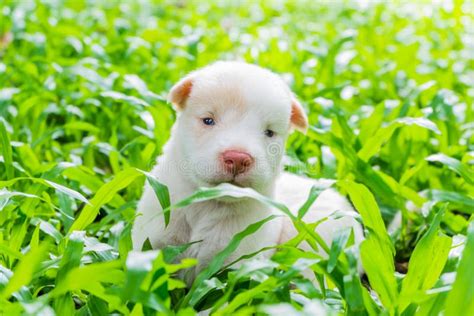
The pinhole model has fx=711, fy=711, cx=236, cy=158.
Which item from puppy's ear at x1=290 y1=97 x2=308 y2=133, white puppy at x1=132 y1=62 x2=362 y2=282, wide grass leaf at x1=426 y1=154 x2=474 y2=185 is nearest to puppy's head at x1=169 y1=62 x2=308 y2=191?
white puppy at x1=132 y1=62 x2=362 y2=282

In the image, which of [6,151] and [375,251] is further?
[6,151]

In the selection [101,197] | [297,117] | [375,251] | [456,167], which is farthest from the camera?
[456,167]

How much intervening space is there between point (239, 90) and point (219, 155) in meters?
0.35

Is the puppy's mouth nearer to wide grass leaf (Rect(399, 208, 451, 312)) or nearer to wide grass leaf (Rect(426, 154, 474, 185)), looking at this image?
wide grass leaf (Rect(399, 208, 451, 312))

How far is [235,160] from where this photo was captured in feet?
9.27

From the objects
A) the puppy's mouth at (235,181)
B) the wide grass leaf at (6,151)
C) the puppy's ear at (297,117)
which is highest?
the puppy's ear at (297,117)

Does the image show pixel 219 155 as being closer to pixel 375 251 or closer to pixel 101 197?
pixel 101 197

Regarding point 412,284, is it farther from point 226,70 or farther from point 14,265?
point 14,265

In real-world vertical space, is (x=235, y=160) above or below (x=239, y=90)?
below

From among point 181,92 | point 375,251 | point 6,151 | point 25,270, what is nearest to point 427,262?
point 375,251

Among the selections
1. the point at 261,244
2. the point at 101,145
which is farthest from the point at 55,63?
the point at 261,244

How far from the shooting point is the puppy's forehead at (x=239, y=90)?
305cm

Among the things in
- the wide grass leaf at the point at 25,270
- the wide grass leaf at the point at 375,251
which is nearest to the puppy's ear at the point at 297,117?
the wide grass leaf at the point at 375,251

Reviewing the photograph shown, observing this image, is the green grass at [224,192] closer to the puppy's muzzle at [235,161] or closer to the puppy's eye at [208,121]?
the puppy's muzzle at [235,161]
